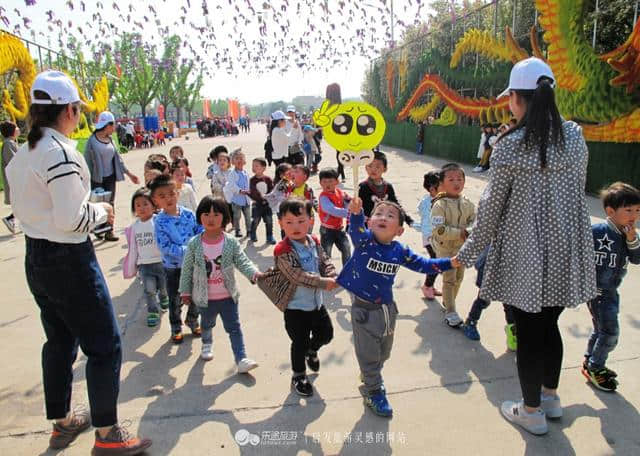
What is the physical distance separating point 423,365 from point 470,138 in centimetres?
1384

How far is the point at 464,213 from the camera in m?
3.81

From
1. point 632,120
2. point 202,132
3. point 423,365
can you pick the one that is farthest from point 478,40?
point 202,132

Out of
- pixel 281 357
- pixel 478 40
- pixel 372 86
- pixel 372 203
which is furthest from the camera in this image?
pixel 372 86

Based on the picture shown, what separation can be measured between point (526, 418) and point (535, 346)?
16.7 inches

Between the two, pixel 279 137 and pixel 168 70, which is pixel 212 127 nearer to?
pixel 168 70

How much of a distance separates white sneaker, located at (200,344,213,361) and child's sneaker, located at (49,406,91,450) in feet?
2.92

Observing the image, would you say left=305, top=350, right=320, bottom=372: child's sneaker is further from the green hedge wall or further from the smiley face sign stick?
the green hedge wall

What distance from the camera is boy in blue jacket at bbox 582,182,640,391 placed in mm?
2830

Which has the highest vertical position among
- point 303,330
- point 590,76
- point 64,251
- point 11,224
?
point 590,76

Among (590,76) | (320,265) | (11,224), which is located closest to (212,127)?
(11,224)

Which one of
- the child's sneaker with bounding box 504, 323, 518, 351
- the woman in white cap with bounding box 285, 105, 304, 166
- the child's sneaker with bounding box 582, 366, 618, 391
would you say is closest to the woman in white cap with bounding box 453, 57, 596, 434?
the child's sneaker with bounding box 582, 366, 618, 391

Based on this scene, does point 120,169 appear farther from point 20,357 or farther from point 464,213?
point 464,213

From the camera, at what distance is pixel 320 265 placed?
9.91 feet

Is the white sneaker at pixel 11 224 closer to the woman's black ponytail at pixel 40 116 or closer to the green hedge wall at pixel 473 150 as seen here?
the woman's black ponytail at pixel 40 116
